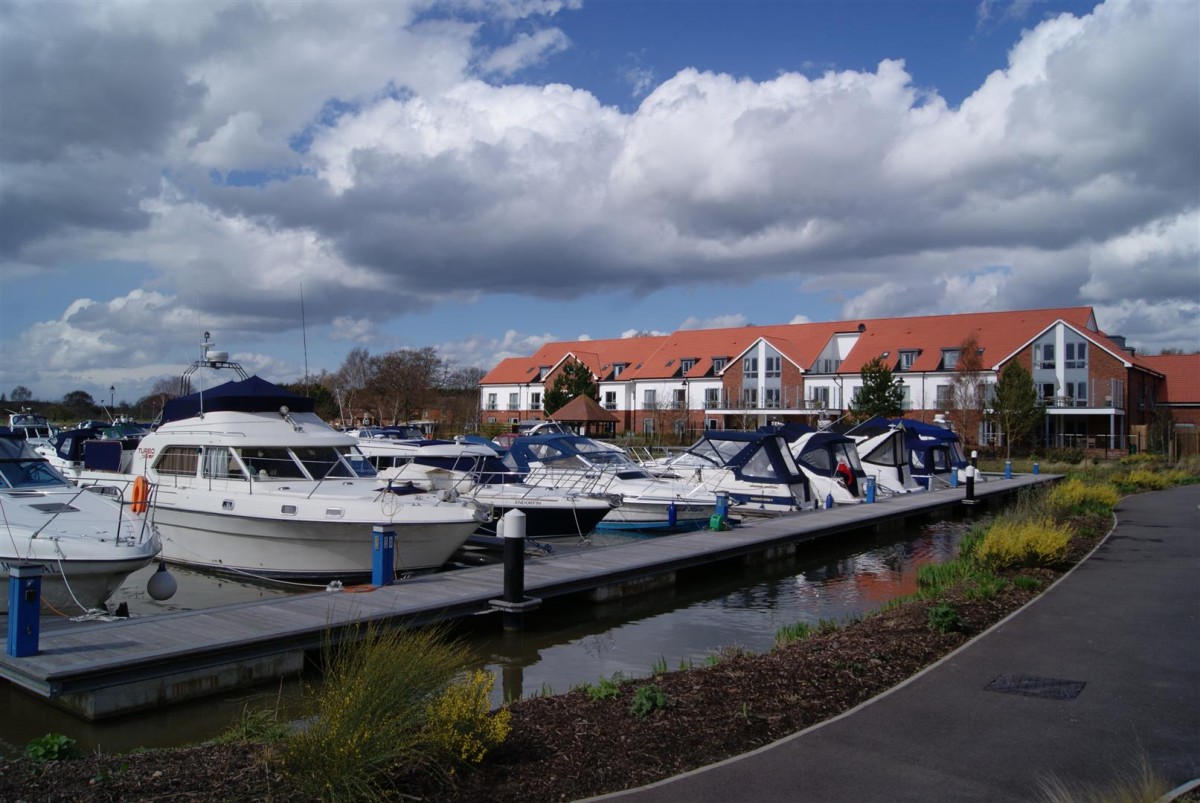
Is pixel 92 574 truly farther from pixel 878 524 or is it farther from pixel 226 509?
pixel 878 524

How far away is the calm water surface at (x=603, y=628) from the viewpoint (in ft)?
30.0

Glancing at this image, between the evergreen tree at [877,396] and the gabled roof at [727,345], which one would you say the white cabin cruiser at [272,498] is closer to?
the evergreen tree at [877,396]

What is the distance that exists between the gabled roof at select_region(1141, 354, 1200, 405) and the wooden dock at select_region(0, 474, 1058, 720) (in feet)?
194

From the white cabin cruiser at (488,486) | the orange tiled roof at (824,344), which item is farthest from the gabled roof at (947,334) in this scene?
the white cabin cruiser at (488,486)

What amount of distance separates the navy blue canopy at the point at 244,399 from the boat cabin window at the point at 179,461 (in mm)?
860

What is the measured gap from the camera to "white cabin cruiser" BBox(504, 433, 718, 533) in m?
23.2

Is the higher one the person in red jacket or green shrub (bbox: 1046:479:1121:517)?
the person in red jacket

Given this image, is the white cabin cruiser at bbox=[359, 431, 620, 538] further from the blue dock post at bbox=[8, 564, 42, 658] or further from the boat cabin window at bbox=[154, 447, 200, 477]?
the blue dock post at bbox=[8, 564, 42, 658]

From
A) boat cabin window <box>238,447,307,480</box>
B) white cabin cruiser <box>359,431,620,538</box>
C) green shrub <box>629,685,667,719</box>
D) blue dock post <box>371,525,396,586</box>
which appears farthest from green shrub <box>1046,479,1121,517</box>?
green shrub <box>629,685,667,719</box>

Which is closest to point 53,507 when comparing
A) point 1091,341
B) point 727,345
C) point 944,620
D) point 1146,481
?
point 944,620

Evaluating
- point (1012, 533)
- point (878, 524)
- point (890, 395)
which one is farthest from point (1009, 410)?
point (1012, 533)

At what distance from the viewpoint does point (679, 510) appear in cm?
2295

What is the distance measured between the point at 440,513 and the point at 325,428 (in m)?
4.42

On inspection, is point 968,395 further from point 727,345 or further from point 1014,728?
point 1014,728
